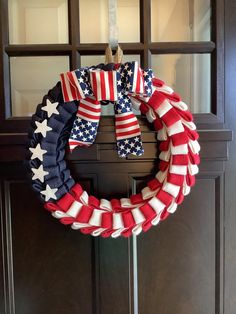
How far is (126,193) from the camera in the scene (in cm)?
97

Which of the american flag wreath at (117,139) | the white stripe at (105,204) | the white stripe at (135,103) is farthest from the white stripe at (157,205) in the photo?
the white stripe at (135,103)

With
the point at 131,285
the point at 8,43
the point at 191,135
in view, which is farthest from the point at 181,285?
the point at 8,43

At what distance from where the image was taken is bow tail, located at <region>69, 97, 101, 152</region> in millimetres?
835

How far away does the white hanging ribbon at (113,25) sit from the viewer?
0.97 m

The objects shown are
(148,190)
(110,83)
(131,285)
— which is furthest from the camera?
(131,285)

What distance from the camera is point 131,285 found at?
1007 millimetres

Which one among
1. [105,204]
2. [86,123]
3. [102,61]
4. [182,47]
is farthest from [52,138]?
[182,47]

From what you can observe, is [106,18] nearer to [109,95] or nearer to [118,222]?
[109,95]

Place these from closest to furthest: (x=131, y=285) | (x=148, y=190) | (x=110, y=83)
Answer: (x=110, y=83) < (x=148, y=190) < (x=131, y=285)

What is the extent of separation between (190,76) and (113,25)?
9.9 inches

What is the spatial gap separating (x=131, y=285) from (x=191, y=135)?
446 millimetres

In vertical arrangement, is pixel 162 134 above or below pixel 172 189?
above

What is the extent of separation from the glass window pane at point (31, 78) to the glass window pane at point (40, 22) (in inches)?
2.0

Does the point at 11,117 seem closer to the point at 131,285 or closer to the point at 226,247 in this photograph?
the point at 131,285
